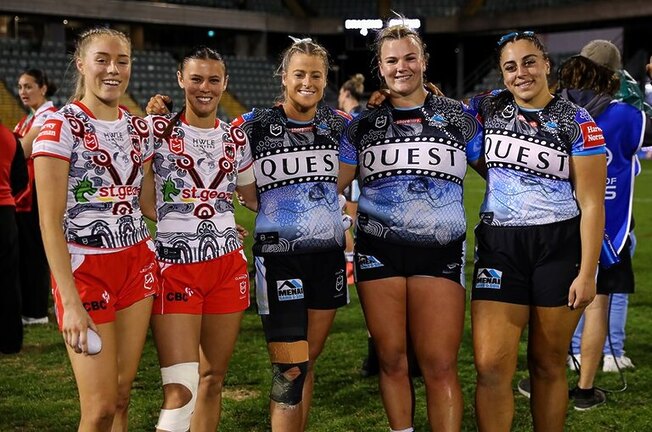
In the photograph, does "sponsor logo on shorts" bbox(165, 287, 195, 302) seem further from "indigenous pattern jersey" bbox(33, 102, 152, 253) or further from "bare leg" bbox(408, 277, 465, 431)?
"bare leg" bbox(408, 277, 465, 431)

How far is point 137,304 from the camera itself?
315 cm

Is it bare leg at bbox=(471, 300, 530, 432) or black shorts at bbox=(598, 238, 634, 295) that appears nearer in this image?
bare leg at bbox=(471, 300, 530, 432)

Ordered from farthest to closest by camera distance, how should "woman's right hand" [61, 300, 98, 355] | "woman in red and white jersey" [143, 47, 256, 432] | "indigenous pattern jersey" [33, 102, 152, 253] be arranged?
"woman in red and white jersey" [143, 47, 256, 432]
"indigenous pattern jersey" [33, 102, 152, 253]
"woman's right hand" [61, 300, 98, 355]

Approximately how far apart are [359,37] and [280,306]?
2496cm

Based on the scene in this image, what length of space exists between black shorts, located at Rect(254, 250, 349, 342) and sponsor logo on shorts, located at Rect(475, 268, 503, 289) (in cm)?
66

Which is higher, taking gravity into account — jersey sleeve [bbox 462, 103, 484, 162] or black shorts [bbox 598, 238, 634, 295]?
jersey sleeve [bbox 462, 103, 484, 162]

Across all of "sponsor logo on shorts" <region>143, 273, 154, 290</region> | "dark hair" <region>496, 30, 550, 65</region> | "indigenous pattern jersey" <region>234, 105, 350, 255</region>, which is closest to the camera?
"sponsor logo on shorts" <region>143, 273, 154, 290</region>

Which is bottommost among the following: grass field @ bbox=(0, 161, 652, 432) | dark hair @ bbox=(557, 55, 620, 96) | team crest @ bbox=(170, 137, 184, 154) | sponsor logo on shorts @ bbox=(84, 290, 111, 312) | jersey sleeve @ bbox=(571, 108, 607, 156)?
grass field @ bbox=(0, 161, 652, 432)

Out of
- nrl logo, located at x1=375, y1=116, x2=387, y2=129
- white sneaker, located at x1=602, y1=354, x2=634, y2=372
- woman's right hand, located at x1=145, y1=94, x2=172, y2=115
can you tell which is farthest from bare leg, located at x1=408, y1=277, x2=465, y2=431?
white sneaker, located at x1=602, y1=354, x2=634, y2=372

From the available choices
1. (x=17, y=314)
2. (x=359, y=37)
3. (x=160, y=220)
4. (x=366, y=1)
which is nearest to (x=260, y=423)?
(x=160, y=220)

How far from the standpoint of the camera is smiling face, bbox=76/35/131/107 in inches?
121

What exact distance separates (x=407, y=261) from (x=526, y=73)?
38.4 inches

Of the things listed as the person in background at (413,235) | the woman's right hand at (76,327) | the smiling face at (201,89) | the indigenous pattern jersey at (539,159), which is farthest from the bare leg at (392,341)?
the woman's right hand at (76,327)

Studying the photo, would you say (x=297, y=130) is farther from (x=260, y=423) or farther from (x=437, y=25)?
(x=437, y=25)
